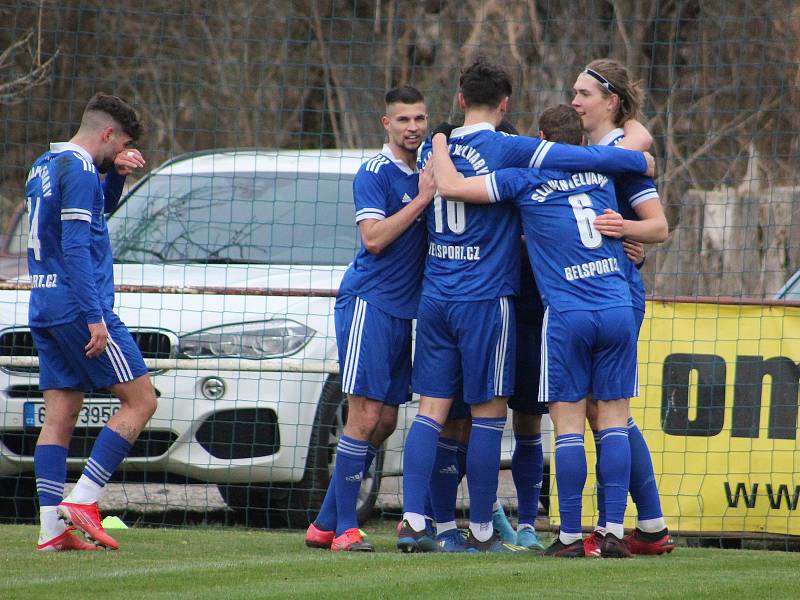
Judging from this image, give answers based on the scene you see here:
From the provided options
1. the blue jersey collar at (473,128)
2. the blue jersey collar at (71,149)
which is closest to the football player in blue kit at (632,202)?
the blue jersey collar at (473,128)

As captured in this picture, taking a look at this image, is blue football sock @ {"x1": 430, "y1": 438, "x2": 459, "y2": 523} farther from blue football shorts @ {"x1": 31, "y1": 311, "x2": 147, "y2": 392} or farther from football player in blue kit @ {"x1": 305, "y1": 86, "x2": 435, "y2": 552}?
blue football shorts @ {"x1": 31, "y1": 311, "x2": 147, "y2": 392}

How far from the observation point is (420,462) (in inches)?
244

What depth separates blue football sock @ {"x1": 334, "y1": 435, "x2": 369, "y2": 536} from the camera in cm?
635

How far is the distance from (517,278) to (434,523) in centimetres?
134

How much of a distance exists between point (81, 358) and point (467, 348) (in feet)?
5.33

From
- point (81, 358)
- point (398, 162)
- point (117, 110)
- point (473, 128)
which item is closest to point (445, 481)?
point (398, 162)

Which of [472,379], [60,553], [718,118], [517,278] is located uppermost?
[718,118]

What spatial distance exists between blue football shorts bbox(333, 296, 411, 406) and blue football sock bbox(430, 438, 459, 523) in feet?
1.45

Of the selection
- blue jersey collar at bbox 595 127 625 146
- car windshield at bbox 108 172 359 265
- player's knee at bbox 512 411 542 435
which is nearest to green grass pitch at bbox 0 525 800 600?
player's knee at bbox 512 411 542 435

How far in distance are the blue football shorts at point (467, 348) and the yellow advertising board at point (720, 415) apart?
1.75 m

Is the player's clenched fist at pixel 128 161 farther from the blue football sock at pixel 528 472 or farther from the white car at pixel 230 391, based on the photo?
the blue football sock at pixel 528 472

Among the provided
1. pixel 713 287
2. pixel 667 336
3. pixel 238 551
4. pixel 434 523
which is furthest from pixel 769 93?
pixel 238 551

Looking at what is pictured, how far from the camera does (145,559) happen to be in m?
6.03

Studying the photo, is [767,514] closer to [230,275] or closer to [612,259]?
[612,259]
